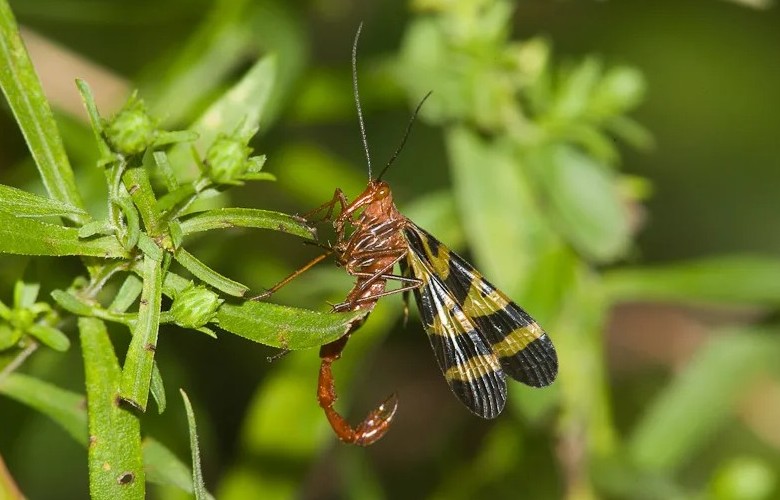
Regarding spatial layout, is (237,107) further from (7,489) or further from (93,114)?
(7,489)

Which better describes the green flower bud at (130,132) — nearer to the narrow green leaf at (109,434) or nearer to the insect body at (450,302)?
the narrow green leaf at (109,434)

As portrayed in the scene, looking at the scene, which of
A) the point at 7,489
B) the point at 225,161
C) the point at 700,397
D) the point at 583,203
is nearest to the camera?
the point at 225,161

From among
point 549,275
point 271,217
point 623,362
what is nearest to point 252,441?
point 549,275

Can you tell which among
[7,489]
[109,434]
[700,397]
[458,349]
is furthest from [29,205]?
[700,397]

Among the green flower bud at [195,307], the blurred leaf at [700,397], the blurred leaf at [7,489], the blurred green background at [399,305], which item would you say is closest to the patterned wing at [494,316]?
the blurred green background at [399,305]

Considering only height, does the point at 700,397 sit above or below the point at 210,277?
below

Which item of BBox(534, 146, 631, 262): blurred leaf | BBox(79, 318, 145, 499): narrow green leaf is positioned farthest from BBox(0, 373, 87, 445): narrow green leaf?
BBox(534, 146, 631, 262): blurred leaf

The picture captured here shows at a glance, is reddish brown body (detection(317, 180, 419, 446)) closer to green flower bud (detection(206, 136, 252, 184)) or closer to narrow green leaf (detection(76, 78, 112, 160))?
green flower bud (detection(206, 136, 252, 184))
